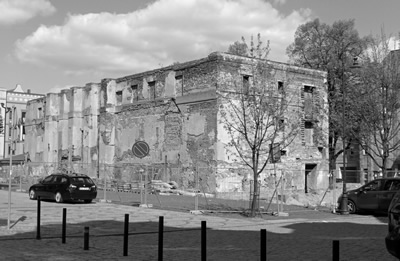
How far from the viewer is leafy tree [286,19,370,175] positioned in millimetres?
48091

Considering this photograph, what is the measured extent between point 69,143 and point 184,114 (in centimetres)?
1735

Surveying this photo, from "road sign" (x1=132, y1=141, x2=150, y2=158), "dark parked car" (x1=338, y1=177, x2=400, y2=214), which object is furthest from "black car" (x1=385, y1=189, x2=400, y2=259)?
"road sign" (x1=132, y1=141, x2=150, y2=158)

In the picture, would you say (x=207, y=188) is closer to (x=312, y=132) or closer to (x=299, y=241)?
(x=312, y=132)

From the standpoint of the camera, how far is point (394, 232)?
6.79 m

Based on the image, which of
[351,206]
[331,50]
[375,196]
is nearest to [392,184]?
[375,196]

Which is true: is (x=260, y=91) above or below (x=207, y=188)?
above

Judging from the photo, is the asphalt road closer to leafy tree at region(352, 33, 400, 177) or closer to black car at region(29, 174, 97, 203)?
black car at region(29, 174, 97, 203)

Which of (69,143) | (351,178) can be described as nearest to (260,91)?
(351,178)

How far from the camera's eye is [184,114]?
38500 mm

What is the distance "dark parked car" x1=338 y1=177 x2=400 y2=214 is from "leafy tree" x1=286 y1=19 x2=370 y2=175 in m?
24.6

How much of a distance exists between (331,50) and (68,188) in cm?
3480

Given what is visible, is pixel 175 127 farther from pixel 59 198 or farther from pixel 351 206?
pixel 351 206

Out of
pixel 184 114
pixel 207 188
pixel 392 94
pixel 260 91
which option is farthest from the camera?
pixel 184 114

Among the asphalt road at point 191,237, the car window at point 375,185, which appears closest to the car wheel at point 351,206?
the car window at point 375,185
